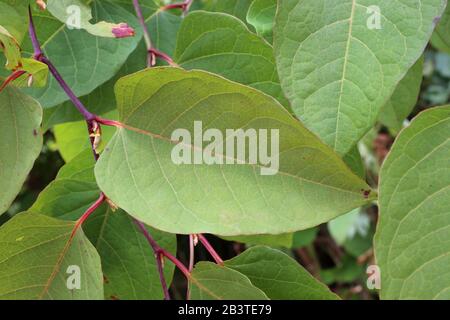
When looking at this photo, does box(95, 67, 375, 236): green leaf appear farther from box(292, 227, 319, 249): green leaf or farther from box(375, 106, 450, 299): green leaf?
box(292, 227, 319, 249): green leaf

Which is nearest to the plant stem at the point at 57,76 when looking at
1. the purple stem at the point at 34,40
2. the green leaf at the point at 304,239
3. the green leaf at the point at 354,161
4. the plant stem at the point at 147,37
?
the purple stem at the point at 34,40

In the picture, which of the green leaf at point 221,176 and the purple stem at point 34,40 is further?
the purple stem at point 34,40

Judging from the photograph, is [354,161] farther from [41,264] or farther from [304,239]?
[304,239]

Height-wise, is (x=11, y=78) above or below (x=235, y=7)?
below

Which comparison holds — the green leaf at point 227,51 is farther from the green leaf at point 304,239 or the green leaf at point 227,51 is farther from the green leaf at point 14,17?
the green leaf at point 304,239

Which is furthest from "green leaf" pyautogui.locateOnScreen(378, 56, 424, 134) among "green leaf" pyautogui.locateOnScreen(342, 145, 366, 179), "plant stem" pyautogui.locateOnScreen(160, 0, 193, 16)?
"plant stem" pyautogui.locateOnScreen(160, 0, 193, 16)

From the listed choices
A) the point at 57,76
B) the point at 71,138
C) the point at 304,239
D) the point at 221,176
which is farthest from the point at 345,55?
the point at 304,239
